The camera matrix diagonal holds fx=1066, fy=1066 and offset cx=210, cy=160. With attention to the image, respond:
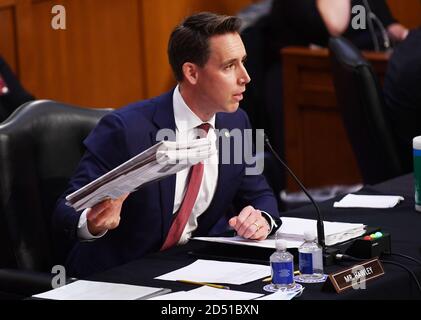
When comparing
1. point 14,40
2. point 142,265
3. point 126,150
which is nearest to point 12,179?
point 126,150

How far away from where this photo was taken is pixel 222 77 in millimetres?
3346

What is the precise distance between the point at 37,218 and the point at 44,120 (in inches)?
12.6

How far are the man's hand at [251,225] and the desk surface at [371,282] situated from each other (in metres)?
0.12

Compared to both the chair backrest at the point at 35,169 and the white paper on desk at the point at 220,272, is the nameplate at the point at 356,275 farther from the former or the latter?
the chair backrest at the point at 35,169

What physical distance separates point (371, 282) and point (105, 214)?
74 centimetres

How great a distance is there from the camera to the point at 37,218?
344 cm

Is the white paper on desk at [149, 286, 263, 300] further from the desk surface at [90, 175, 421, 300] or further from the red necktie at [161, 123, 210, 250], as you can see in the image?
the red necktie at [161, 123, 210, 250]

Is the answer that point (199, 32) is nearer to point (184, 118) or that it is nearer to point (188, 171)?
point (184, 118)

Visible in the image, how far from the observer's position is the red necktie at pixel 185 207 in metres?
3.31

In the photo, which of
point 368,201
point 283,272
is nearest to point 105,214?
point 283,272

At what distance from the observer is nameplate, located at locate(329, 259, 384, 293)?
8.62 feet

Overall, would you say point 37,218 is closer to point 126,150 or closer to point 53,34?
point 126,150

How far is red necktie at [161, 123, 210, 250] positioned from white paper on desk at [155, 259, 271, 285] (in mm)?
350

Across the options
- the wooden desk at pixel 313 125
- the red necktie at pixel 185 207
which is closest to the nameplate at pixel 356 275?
the red necktie at pixel 185 207
